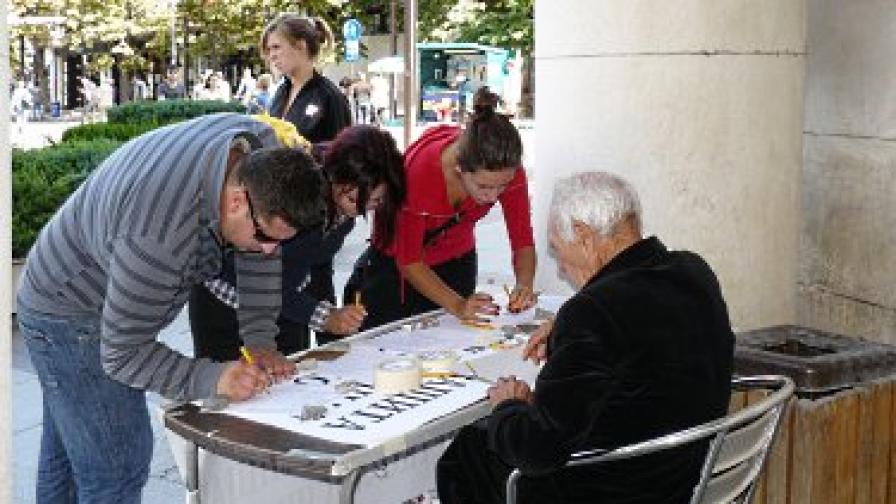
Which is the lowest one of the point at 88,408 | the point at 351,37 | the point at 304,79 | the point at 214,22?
the point at 88,408

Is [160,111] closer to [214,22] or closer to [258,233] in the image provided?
[258,233]

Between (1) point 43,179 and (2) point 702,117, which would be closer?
(2) point 702,117

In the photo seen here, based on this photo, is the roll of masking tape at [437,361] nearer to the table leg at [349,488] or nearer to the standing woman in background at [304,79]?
the table leg at [349,488]

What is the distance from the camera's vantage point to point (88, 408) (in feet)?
10.1

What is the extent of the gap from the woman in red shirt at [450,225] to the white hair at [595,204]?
3.28 ft

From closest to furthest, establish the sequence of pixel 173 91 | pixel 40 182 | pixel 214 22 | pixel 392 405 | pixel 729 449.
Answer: pixel 729 449
pixel 392 405
pixel 40 182
pixel 214 22
pixel 173 91

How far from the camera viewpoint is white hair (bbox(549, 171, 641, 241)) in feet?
8.83

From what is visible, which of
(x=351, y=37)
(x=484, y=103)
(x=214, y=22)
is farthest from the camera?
(x=214, y=22)

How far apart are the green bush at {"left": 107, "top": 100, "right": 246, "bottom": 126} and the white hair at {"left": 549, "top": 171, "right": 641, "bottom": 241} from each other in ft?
37.8

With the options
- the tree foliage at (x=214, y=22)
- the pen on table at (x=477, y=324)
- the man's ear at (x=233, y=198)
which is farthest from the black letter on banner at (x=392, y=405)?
the tree foliage at (x=214, y=22)

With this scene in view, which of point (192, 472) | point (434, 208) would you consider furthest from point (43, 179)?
point (192, 472)

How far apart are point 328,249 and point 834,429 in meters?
1.59

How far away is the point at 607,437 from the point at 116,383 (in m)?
1.28

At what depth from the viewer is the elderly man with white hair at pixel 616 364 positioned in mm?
2484
